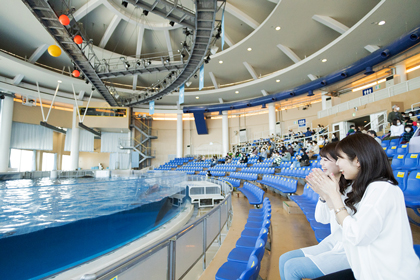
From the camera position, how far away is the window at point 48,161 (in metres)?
18.9

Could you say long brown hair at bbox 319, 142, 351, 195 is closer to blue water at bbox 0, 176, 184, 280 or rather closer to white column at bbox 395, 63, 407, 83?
blue water at bbox 0, 176, 184, 280

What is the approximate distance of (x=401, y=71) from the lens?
11.2 m

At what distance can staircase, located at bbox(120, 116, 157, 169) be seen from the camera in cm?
2140

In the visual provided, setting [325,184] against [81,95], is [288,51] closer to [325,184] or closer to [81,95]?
[325,184]

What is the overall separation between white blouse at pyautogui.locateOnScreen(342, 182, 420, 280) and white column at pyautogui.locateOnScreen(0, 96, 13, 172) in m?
18.3

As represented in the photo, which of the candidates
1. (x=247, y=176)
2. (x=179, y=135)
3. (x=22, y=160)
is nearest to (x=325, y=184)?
(x=247, y=176)

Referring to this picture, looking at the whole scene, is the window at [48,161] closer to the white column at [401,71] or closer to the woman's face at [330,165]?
the woman's face at [330,165]

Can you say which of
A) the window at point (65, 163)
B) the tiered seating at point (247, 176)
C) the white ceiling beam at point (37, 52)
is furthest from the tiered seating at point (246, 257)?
the window at point (65, 163)

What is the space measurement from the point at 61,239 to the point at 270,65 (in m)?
15.7

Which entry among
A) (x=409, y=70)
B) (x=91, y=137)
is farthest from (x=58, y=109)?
(x=409, y=70)

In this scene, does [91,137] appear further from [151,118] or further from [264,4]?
[264,4]

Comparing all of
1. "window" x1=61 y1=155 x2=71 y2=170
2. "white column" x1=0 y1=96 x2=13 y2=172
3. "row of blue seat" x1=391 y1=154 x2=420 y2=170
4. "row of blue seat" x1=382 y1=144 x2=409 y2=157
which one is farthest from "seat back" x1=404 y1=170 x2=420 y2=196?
"window" x1=61 y1=155 x2=71 y2=170

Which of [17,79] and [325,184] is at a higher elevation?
A: [17,79]

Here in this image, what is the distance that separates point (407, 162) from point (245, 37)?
1180cm
